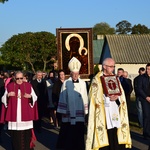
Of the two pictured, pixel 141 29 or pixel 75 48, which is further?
pixel 141 29

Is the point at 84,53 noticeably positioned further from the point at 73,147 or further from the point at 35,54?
the point at 35,54

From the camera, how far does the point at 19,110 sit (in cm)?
828

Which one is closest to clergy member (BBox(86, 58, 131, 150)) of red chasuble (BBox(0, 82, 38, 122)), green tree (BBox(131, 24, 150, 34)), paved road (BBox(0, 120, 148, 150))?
red chasuble (BBox(0, 82, 38, 122))

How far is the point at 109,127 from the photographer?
725 cm

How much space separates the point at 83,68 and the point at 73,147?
582 cm

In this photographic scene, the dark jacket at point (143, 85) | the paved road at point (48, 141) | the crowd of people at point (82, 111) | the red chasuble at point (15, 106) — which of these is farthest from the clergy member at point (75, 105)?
the dark jacket at point (143, 85)

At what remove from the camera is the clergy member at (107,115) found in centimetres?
723

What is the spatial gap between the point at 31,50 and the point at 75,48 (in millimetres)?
57713

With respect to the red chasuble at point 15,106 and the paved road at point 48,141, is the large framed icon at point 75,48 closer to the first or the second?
the paved road at point 48,141

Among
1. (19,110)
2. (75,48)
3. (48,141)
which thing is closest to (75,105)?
(19,110)

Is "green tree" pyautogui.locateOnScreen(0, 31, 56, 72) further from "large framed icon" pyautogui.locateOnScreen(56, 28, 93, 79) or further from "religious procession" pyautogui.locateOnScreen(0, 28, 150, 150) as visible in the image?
"religious procession" pyautogui.locateOnScreen(0, 28, 150, 150)

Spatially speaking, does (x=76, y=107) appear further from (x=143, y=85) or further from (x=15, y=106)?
(x=143, y=85)

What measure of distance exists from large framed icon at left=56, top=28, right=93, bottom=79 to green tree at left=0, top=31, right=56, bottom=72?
183ft

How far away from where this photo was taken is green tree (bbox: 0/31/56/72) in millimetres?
71938
